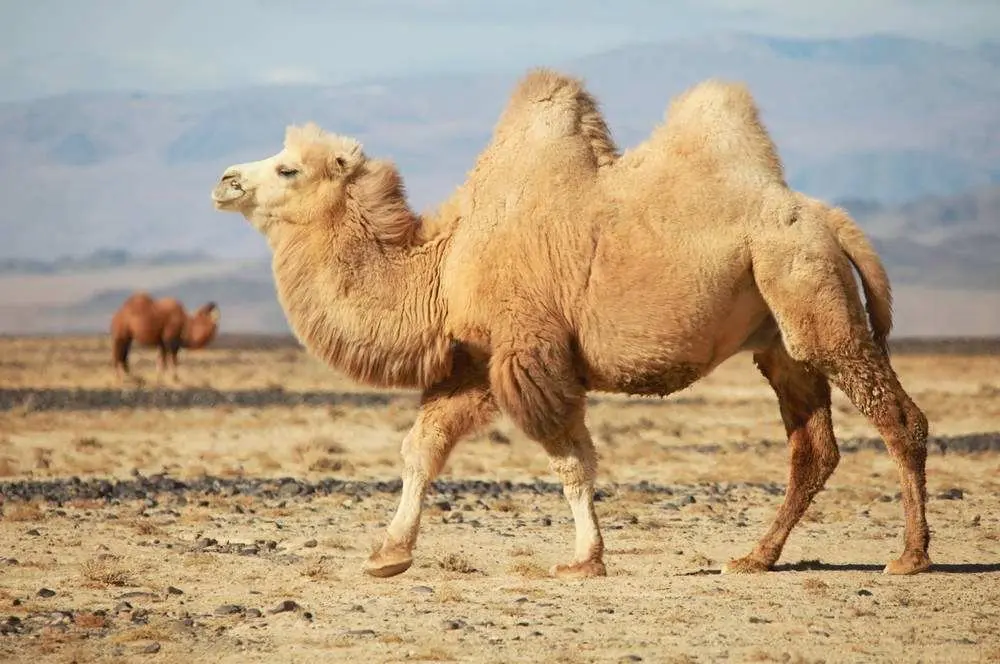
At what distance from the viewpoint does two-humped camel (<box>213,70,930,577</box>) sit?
9.53 metres

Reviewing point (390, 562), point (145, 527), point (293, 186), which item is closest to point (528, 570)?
point (390, 562)

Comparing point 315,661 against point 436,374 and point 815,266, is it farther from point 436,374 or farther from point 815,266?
point 815,266

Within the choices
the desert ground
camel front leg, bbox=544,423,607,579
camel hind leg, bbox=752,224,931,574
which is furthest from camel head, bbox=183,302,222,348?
camel hind leg, bbox=752,224,931,574

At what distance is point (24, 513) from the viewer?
39.9ft

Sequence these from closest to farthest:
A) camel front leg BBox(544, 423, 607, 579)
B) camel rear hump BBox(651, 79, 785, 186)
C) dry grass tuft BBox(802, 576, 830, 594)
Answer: dry grass tuft BBox(802, 576, 830, 594) < camel front leg BBox(544, 423, 607, 579) < camel rear hump BBox(651, 79, 785, 186)

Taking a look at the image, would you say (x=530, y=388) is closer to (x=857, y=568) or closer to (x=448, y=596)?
(x=448, y=596)

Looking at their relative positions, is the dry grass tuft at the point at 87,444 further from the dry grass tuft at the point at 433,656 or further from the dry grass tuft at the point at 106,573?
the dry grass tuft at the point at 433,656

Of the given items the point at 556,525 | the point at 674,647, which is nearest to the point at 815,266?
the point at 674,647

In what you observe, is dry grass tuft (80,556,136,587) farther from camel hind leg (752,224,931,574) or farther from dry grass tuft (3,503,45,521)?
camel hind leg (752,224,931,574)

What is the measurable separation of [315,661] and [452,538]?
3.94 metres

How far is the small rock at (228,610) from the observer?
340 inches

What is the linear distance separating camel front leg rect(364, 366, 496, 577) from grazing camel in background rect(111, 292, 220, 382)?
92.3ft

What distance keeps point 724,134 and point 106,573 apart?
4.14m

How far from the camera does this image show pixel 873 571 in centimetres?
995
